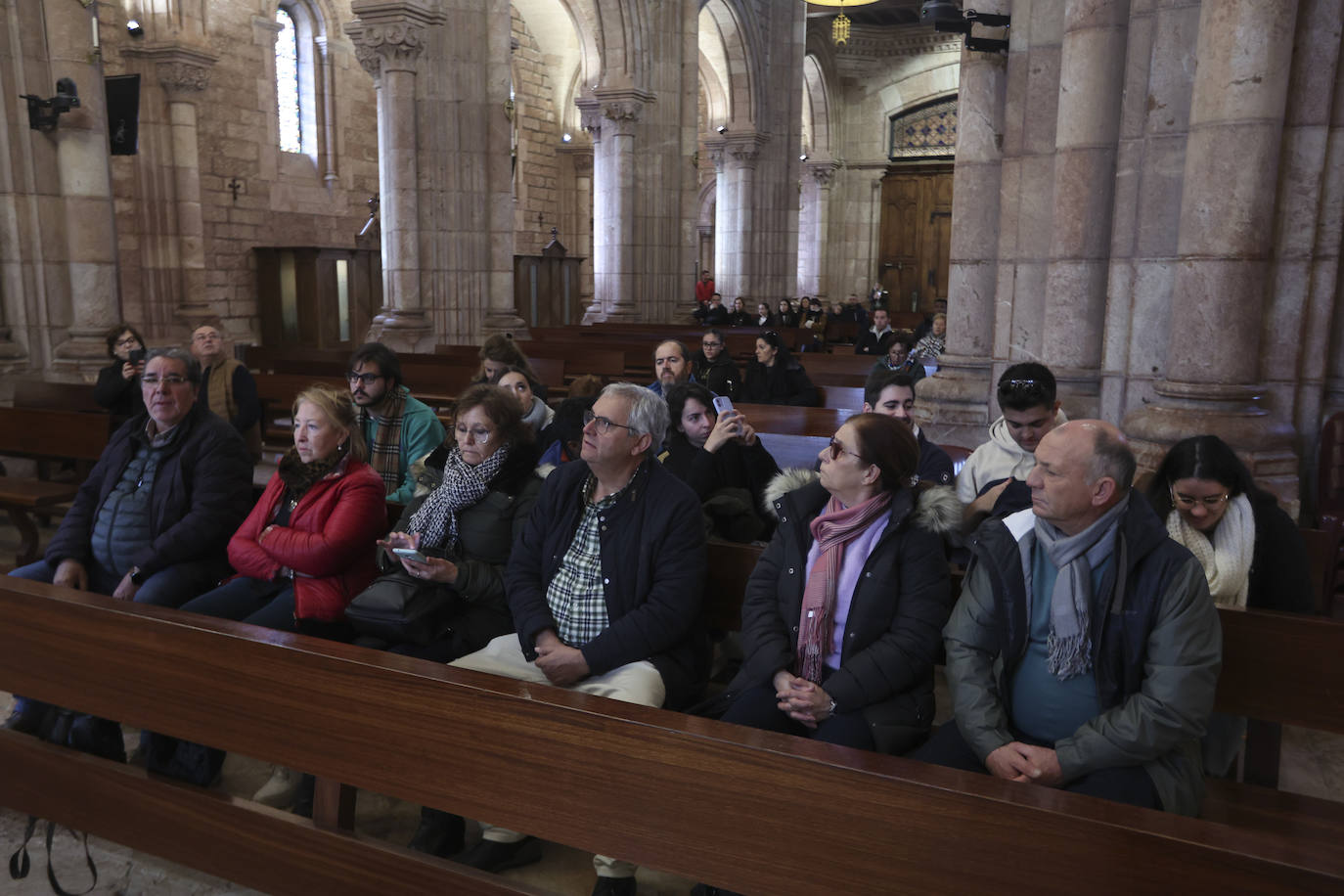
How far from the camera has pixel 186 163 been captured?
1381 cm

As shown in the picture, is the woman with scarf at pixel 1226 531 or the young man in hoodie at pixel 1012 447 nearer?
the woman with scarf at pixel 1226 531

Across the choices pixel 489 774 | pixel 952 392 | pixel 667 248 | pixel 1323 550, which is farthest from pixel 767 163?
pixel 489 774

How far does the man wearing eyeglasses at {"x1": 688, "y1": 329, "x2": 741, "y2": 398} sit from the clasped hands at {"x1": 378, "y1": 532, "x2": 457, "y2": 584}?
14.2 feet

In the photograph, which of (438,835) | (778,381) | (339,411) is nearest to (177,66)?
(778,381)

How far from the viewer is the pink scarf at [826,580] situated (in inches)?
107

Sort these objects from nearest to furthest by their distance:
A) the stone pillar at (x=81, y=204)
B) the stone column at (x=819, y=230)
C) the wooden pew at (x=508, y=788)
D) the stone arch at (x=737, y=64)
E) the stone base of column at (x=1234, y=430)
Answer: the wooden pew at (x=508, y=788), the stone base of column at (x=1234, y=430), the stone pillar at (x=81, y=204), the stone arch at (x=737, y=64), the stone column at (x=819, y=230)

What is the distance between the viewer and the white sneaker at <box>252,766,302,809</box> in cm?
324

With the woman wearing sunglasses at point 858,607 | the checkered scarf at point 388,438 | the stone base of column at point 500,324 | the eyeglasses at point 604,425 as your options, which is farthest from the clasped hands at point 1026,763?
the stone base of column at point 500,324

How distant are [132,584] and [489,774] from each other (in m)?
2.34

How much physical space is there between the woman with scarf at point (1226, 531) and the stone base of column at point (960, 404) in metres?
3.28

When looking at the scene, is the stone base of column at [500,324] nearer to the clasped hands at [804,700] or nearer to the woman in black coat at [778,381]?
the woman in black coat at [778,381]

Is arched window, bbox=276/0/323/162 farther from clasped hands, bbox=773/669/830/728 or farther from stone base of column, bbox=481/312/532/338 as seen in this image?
clasped hands, bbox=773/669/830/728

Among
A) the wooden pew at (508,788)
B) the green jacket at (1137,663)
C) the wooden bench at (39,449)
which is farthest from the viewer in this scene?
the wooden bench at (39,449)

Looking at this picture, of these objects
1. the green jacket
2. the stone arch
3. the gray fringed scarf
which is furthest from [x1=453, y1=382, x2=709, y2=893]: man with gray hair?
the stone arch
